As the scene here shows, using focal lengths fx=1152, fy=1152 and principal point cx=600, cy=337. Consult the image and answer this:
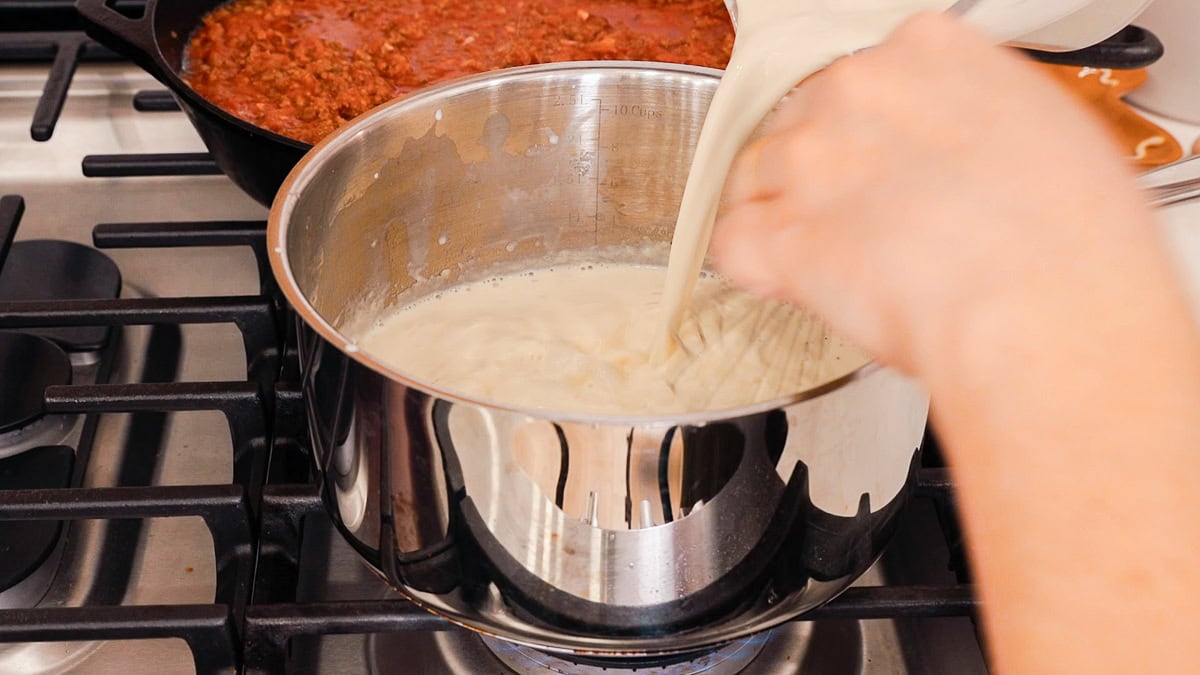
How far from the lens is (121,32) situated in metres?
0.89

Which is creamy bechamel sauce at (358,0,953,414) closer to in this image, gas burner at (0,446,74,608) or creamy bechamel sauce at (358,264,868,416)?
creamy bechamel sauce at (358,264,868,416)

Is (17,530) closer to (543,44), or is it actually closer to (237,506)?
(237,506)

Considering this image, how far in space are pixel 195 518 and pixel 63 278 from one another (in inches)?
11.4

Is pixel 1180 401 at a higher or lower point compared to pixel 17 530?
higher

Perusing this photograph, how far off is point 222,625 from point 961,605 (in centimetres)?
41

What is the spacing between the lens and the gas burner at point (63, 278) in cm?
88

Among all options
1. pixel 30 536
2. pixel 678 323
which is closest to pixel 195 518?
pixel 30 536

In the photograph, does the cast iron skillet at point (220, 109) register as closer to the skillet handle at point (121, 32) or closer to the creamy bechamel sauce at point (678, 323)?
the skillet handle at point (121, 32)

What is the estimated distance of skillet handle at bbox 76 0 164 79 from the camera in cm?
89

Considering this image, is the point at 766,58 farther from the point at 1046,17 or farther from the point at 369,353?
the point at 369,353

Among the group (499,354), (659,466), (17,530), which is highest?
A: (659,466)

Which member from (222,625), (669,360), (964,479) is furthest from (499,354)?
(964,479)

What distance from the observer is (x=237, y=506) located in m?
0.67

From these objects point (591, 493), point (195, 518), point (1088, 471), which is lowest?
point (195, 518)
